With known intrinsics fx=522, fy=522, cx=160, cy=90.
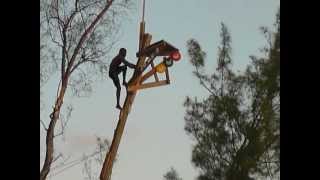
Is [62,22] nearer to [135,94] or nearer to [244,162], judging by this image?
[135,94]

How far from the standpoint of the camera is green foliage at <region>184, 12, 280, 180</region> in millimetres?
1228

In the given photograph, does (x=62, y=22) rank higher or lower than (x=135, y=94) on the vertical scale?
higher

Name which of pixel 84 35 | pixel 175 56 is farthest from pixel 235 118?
pixel 84 35

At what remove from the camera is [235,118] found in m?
1.28

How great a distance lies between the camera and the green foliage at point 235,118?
4.03 feet

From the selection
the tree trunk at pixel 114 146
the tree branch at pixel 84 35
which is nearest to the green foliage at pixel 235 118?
the tree trunk at pixel 114 146
